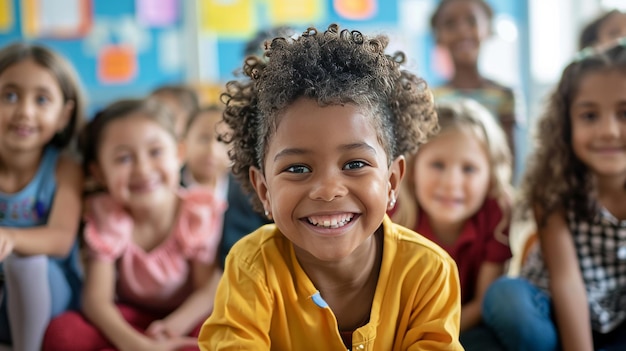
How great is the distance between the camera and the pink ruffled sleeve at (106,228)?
147 centimetres

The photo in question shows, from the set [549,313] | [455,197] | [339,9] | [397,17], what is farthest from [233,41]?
[549,313]

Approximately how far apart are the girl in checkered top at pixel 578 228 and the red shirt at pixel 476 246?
0.08m

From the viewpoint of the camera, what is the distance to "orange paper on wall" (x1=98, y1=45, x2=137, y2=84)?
12.1 feet

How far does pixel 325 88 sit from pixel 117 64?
3.02 m

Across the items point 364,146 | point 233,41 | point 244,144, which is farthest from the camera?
point 233,41

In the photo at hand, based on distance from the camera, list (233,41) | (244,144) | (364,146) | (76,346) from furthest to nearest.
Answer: (233,41) → (76,346) → (244,144) → (364,146)

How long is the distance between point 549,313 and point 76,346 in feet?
3.38

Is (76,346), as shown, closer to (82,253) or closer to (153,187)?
(82,253)

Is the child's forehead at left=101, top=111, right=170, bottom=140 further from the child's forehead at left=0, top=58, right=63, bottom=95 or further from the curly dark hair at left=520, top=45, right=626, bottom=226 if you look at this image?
the curly dark hair at left=520, top=45, right=626, bottom=226

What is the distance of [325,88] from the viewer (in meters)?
0.96

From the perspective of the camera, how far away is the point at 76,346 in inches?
53.4

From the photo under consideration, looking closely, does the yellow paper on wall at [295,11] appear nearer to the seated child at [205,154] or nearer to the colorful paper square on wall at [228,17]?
the colorful paper square on wall at [228,17]

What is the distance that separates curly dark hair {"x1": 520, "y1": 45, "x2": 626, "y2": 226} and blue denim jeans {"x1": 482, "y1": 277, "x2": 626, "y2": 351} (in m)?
0.16

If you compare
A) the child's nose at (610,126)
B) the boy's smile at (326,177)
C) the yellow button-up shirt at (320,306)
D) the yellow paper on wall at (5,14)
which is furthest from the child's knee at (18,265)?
the yellow paper on wall at (5,14)
